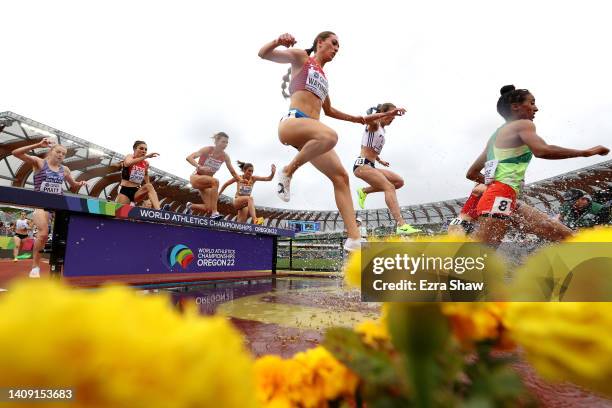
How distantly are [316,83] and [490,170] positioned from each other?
5.63 feet

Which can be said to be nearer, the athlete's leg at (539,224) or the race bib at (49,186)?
the athlete's leg at (539,224)

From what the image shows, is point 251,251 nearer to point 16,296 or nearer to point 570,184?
point 16,296

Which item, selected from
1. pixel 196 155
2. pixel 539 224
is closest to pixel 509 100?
pixel 539 224

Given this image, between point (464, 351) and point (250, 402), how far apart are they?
28 centimetres

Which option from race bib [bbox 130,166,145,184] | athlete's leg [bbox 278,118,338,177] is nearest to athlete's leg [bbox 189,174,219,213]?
race bib [bbox 130,166,145,184]

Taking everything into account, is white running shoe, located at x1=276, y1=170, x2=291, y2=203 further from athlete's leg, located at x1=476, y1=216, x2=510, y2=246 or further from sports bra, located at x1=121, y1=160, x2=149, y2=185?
sports bra, located at x1=121, y1=160, x2=149, y2=185

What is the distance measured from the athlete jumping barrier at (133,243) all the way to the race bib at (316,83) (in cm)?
387

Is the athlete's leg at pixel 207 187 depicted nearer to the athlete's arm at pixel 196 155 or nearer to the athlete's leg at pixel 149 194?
the athlete's arm at pixel 196 155

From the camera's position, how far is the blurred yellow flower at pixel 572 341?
12.3 inches

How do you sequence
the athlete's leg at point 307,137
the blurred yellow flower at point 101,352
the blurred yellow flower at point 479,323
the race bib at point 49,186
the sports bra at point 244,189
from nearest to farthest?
1. the blurred yellow flower at point 101,352
2. the blurred yellow flower at point 479,323
3. the athlete's leg at point 307,137
4. the race bib at point 49,186
5. the sports bra at point 244,189

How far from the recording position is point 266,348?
87.0 inches

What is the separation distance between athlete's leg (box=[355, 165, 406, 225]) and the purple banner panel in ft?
13.5

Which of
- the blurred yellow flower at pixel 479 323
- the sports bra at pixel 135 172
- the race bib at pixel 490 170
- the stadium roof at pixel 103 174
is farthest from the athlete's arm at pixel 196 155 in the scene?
the blurred yellow flower at pixel 479 323

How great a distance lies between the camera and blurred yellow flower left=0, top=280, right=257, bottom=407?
19 centimetres
